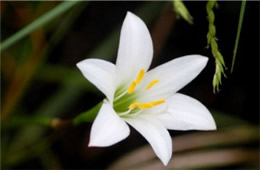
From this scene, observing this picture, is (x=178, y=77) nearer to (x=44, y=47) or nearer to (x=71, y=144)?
(x=44, y=47)

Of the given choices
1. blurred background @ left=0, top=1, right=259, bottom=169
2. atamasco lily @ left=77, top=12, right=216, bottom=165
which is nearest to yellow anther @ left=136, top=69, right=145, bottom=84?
atamasco lily @ left=77, top=12, right=216, bottom=165

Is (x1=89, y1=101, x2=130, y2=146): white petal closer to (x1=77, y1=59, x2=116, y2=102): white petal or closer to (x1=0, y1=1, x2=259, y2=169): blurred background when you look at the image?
→ (x1=77, y1=59, x2=116, y2=102): white petal

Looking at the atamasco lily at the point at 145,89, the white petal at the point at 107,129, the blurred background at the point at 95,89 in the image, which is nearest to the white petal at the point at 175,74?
the atamasco lily at the point at 145,89

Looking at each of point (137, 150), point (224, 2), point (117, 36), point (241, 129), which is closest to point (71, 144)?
point (137, 150)

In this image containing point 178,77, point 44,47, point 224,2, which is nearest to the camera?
point 178,77

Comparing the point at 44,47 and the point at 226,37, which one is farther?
the point at 226,37

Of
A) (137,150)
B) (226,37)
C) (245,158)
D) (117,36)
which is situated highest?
(117,36)

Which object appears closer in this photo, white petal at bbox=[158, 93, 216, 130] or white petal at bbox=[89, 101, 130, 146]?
white petal at bbox=[89, 101, 130, 146]

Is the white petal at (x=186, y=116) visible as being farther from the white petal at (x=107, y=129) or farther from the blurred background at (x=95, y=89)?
the blurred background at (x=95, y=89)
